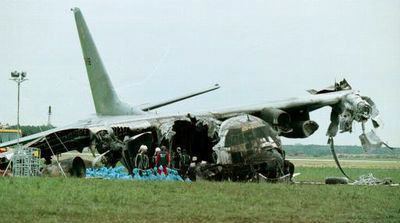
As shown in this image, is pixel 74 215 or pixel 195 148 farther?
pixel 195 148

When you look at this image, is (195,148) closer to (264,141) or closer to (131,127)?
(131,127)

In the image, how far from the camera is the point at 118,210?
19812mm

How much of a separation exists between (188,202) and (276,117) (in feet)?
48.2

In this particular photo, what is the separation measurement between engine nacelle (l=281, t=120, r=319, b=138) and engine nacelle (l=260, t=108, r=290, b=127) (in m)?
0.59

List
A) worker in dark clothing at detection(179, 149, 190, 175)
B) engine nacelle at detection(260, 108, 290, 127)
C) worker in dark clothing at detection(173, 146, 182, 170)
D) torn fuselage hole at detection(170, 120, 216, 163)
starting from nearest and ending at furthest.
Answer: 1. worker in dark clothing at detection(179, 149, 190, 175)
2. worker in dark clothing at detection(173, 146, 182, 170)
3. engine nacelle at detection(260, 108, 290, 127)
4. torn fuselage hole at detection(170, 120, 216, 163)

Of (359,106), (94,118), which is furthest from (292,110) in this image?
(94,118)

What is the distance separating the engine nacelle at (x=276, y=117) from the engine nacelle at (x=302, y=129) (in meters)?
0.59

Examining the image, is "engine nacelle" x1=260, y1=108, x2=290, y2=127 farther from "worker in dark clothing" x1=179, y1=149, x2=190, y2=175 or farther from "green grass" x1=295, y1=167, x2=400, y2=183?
"green grass" x1=295, y1=167, x2=400, y2=183

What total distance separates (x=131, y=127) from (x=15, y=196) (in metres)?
15.9

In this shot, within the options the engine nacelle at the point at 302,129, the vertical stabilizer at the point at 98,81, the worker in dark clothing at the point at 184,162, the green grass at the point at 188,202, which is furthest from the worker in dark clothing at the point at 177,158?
the vertical stabilizer at the point at 98,81

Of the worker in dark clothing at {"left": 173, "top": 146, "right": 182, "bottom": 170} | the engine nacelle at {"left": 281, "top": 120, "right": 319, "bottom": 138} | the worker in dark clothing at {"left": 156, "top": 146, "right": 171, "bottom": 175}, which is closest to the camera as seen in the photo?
the worker in dark clothing at {"left": 156, "top": 146, "right": 171, "bottom": 175}

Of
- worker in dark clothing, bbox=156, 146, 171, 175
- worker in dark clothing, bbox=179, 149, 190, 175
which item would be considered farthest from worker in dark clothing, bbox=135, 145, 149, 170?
worker in dark clothing, bbox=179, 149, 190, 175

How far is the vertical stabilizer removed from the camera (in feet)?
149

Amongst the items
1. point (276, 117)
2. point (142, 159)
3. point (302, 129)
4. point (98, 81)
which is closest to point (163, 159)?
point (142, 159)
